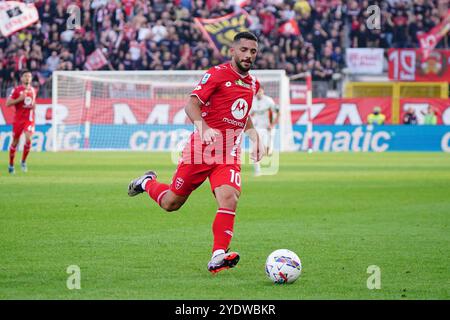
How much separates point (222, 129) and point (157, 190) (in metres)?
1.16

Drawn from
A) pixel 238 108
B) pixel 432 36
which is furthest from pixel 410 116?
pixel 238 108

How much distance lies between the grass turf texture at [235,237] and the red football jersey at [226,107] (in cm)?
118

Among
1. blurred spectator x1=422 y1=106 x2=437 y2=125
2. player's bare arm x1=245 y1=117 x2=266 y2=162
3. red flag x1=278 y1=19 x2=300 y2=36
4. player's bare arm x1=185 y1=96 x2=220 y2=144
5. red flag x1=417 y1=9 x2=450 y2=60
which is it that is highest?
red flag x1=278 y1=19 x2=300 y2=36

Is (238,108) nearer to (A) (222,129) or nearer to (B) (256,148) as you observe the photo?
(A) (222,129)

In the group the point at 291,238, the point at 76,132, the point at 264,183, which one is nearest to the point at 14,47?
the point at 76,132

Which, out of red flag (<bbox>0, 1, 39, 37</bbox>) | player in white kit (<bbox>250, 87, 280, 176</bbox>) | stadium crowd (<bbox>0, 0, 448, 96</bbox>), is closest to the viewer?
player in white kit (<bbox>250, 87, 280, 176</bbox>)

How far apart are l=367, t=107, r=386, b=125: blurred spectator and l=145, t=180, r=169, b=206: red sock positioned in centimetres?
2732

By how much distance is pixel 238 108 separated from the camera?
8852mm

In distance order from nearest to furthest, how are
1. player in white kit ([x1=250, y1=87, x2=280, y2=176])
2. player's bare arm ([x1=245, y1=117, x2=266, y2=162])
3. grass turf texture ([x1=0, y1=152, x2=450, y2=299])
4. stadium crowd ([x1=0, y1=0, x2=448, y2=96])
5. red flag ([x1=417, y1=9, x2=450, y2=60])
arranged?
1. grass turf texture ([x1=0, y1=152, x2=450, y2=299])
2. player's bare arm ([x1=245, y1=117, x2=266, y2=162])
3. player in white kit ([x1=250, y1=87, x2=280, y2=176])
4. stadium crowd ([x1=0, y1=0, x2=448, y2=96])
5. red flag ([x1=417, y1=9, x2=450, y2=60])

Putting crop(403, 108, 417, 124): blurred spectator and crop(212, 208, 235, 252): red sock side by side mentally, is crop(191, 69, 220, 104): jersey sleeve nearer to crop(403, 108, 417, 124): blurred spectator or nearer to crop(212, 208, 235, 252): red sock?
crop(212, 208, 235, 252): red sock

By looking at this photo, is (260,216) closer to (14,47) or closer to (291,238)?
(291,238)

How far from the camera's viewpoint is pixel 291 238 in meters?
10.9

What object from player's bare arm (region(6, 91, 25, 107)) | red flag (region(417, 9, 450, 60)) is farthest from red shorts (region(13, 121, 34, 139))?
red flag (region(417, 9, 450, 60))

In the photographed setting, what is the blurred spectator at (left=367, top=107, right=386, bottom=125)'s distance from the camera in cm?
3625
